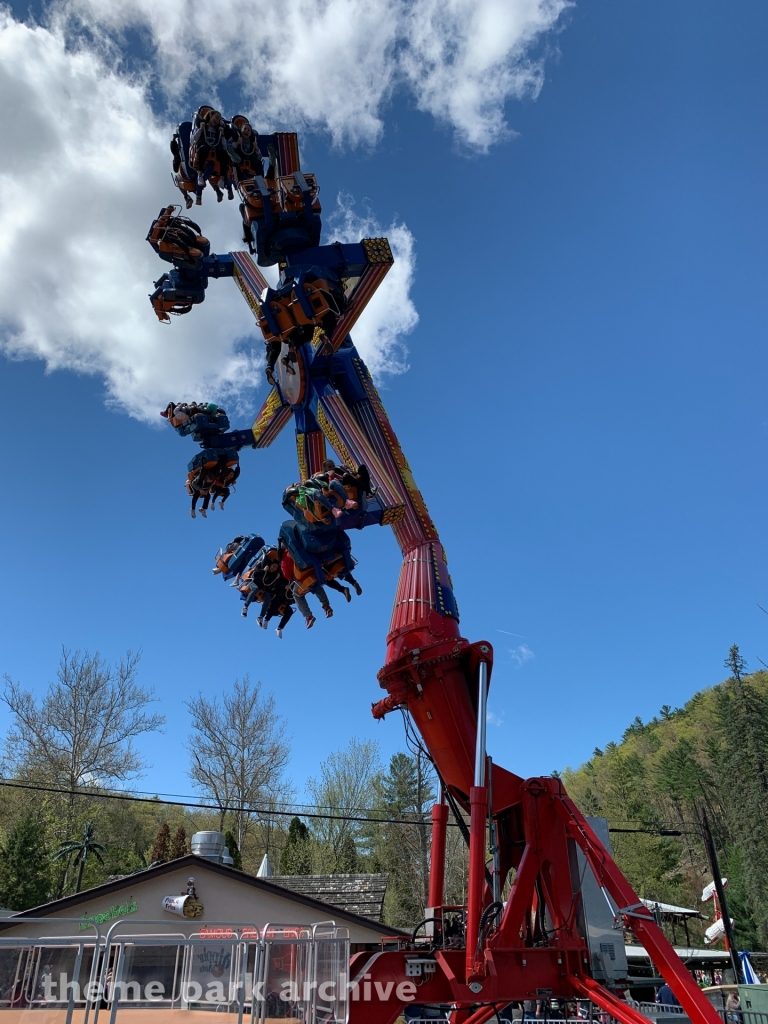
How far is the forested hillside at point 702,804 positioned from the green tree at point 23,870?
27.5 metres

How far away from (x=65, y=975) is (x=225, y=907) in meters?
13.1

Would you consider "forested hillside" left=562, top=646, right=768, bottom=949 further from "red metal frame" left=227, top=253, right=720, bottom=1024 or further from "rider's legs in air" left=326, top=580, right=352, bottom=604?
"rider's legs in air" left=326, top=580, right=352, bottom=604

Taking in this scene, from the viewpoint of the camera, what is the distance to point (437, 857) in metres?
11.8

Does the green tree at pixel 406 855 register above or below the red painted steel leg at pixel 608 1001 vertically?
above

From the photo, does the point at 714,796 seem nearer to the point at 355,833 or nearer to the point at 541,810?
the point at 355,833

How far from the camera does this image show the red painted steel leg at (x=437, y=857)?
1134 centimetres

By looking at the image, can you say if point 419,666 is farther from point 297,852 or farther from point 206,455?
point 297,852

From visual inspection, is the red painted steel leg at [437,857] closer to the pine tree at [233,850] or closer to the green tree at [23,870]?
the green tree at [23,870]

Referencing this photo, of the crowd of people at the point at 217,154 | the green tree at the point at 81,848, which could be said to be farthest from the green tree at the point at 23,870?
the crowd of people at the point at 217,154

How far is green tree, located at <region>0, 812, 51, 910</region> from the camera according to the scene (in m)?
28.6

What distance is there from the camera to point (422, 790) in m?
44.7

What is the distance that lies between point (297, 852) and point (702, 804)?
44.1 metres

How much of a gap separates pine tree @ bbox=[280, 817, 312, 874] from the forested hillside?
18.2 m

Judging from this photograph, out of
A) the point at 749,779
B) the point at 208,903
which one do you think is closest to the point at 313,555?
the point at 208,903
